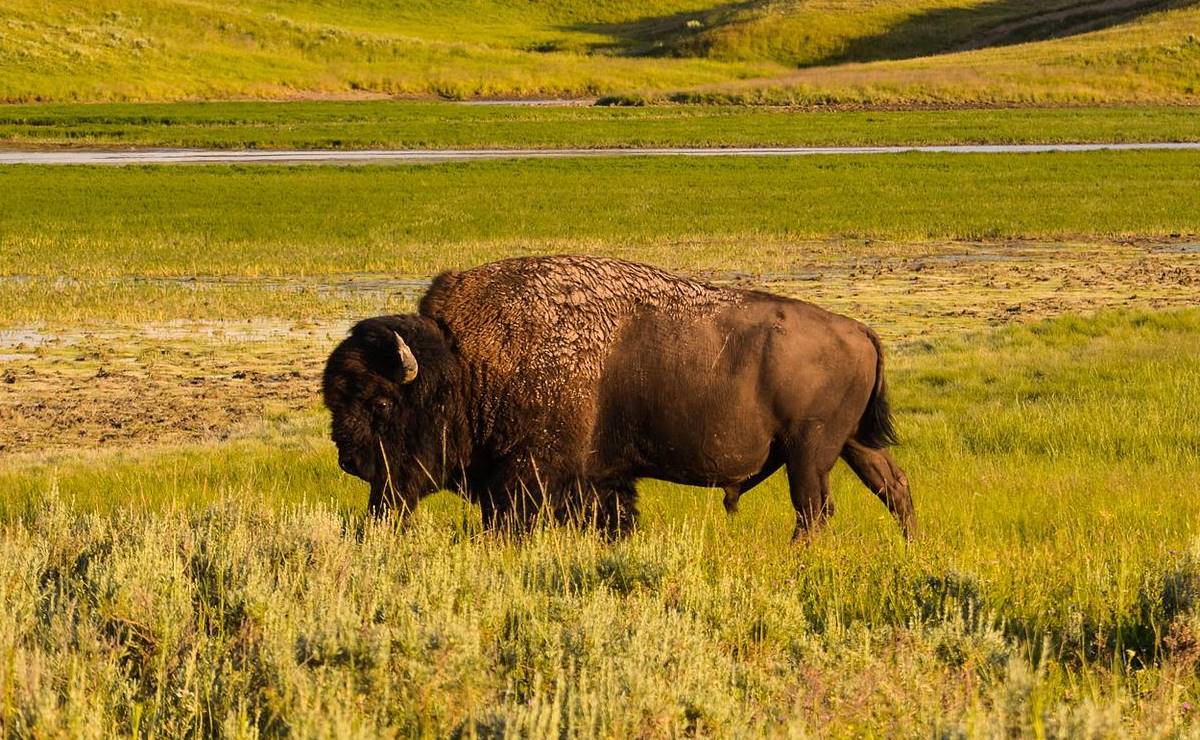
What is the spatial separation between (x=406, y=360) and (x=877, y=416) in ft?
9.01

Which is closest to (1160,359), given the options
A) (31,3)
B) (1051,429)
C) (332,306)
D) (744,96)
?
(1051,429)

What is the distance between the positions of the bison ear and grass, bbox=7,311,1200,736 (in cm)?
77

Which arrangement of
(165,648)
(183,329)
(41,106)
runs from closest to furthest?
1. (165,648)
2. (183,329)
3. (41,106)

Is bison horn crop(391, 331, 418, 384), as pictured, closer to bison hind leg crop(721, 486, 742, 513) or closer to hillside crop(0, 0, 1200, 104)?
bison hind leg crop(721, 486, 742, 513)

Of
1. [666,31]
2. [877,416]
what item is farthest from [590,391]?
[666,31]

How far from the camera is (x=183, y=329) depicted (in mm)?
18547

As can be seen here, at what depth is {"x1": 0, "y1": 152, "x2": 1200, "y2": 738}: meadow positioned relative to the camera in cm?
520

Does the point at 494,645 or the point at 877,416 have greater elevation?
the point at 877,416

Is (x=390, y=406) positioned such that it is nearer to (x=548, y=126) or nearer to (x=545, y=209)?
(x=545, y=209)

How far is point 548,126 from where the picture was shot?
6341 centimetres

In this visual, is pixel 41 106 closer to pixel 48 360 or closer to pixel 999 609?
pixel 48 360

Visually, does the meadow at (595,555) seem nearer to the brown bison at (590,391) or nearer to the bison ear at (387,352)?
the brown bison at (590,391)

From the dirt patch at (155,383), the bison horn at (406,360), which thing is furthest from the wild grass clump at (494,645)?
the dirt patch at (155,383)

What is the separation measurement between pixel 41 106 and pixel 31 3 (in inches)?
1102
